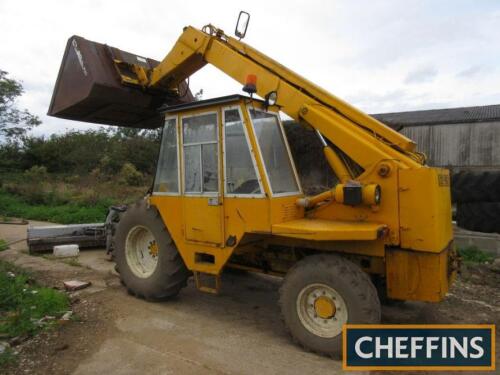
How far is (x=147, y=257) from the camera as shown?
6184 mm

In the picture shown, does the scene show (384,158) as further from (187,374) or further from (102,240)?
(102,240)

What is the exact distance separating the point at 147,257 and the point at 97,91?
2.52 metres

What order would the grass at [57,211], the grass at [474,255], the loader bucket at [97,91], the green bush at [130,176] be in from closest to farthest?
the loader bucket at [97,91] → the grass at [474,255] → the grass at [57,211] → the green bush at [130,176]

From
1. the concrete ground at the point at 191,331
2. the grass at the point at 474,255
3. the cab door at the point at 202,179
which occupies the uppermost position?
the cab door at the point at 202,179

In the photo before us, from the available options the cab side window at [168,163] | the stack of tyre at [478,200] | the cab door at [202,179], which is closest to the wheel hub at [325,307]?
the cab door at [202,179]

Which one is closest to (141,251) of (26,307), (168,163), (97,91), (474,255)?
(168,163)

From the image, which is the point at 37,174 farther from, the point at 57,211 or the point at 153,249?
the point at 153,249

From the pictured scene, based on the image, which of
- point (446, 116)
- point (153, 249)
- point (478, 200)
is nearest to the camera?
point (153, 249)

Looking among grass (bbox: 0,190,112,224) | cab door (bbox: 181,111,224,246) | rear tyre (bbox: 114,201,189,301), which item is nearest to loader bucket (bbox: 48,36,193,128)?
cab door (bbox: 181,111,224,246)

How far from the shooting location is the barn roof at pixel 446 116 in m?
19.0

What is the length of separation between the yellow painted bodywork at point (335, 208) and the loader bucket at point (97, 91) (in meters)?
1.18

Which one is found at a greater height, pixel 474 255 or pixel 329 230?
pixel 329 230

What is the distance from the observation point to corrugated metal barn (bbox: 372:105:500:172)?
1830 cm

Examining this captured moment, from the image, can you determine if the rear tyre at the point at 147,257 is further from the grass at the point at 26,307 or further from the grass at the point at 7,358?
the grass at the point at 7,358
